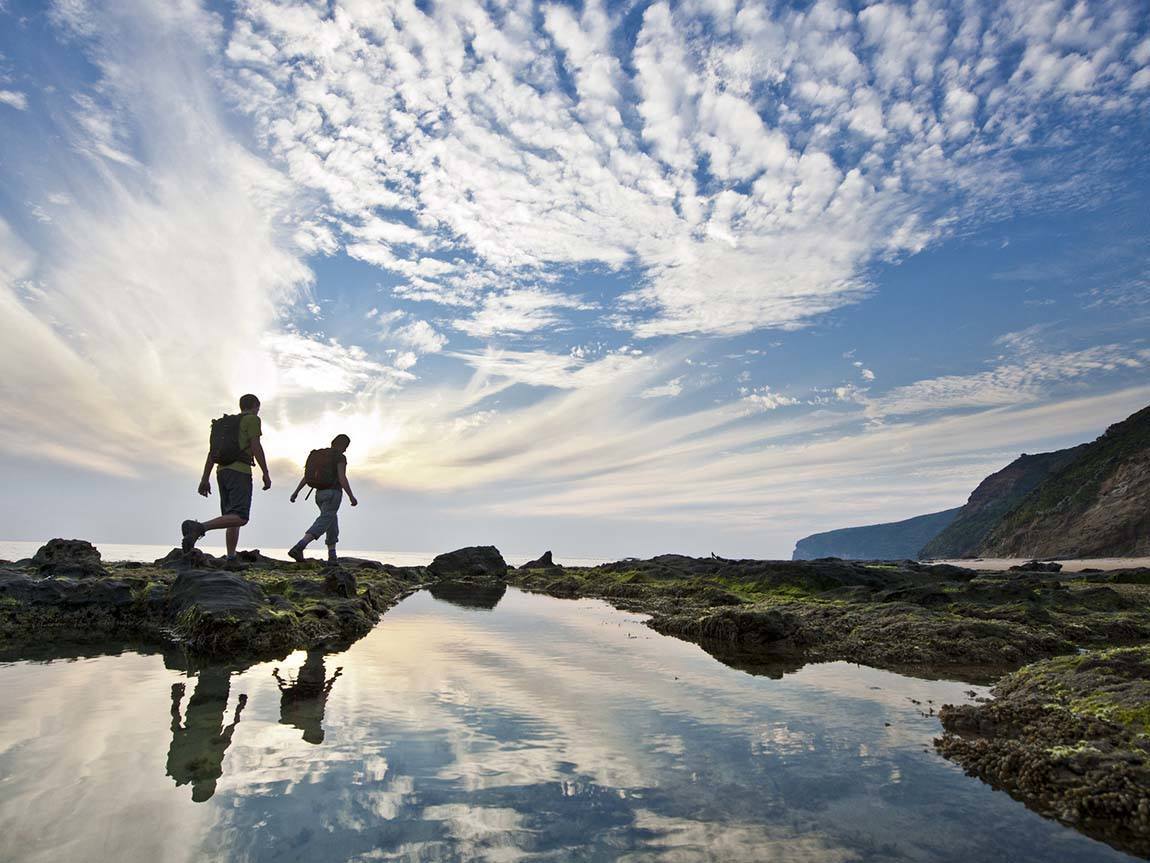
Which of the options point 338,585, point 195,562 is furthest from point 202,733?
point 195,562

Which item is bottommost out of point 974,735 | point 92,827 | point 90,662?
point 974,735

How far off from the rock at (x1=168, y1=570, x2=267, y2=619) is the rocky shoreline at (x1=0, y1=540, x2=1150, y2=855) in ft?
0.14

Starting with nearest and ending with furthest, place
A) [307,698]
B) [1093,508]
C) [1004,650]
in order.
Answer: [307,698], [1004,650], [1093,508]

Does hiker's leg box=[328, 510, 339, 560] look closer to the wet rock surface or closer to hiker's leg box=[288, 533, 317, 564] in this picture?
hiker's leg box=[288, 533, 317, 564]

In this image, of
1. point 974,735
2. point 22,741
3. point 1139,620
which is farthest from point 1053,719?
point 1139,620

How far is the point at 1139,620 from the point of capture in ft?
63.0

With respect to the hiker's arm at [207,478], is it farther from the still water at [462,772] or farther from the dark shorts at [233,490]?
the still water at [462,772]

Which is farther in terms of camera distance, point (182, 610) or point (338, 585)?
point (338, 585)

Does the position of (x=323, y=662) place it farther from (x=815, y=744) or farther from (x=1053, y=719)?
(x=1053, y=719)

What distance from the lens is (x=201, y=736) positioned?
6.06m

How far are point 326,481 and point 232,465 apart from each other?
3959 millimetres

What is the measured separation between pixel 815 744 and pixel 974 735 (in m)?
2.66

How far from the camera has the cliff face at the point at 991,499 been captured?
15588cm

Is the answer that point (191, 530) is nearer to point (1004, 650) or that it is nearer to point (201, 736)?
point (201, 736)
